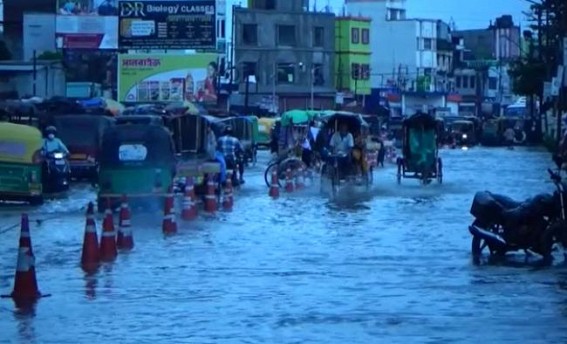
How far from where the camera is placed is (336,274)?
18.4 metres

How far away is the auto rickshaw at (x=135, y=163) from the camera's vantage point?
30188 millimetres

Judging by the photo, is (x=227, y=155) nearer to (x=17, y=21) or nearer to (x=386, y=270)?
(x=386, y=270)

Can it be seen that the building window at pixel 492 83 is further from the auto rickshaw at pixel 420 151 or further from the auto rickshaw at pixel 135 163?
the auto rickshaw at pixel 135 163

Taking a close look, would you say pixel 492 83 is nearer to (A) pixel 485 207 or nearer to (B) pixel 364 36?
(B) pixel 364 36

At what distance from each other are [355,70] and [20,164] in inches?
3760

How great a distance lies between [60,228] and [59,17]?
62.3 metres

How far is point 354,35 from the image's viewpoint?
12800 centimetres

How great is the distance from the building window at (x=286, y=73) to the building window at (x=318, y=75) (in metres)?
2.11

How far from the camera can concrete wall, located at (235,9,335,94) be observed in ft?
373

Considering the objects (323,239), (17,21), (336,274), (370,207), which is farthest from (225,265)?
(17,21)

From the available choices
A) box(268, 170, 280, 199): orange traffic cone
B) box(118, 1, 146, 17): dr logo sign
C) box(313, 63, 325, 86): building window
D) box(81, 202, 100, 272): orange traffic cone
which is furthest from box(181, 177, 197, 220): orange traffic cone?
box(313, 63, 325, 86): building window

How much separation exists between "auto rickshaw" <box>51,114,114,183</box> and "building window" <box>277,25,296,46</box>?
69.7 m

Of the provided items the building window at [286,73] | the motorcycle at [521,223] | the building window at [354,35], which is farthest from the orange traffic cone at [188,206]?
the building window at [354,35]

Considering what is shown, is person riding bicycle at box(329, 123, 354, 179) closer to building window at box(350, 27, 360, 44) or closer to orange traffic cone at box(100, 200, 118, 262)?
orange traffic cone at box(100, 200, 118, 262)
